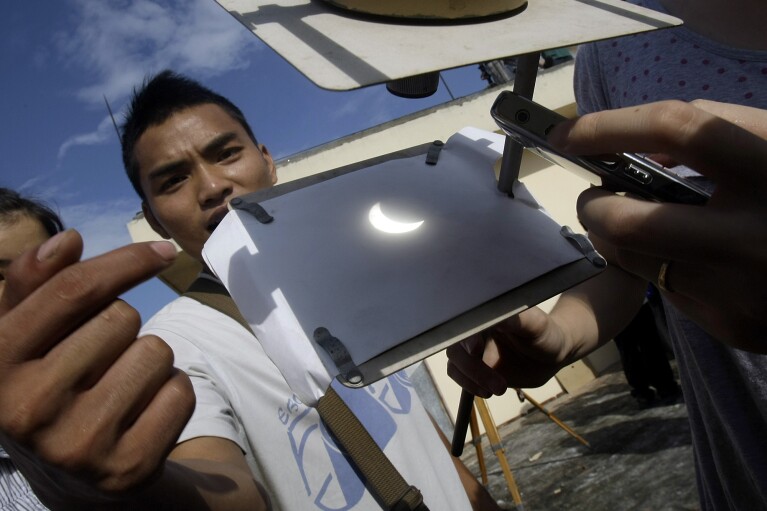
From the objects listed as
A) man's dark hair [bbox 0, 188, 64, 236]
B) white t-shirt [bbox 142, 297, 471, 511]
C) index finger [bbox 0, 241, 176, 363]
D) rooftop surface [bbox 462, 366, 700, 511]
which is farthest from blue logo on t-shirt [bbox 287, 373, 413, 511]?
rooftop surface [bbox 462, 366, 700, 511]

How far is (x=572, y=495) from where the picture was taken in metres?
2.65

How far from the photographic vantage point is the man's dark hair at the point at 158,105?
3.99 ft

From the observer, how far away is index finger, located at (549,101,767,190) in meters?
0.36

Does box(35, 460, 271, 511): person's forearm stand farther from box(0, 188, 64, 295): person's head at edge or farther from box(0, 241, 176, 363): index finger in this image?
box(0, 188, 64, 295): person's head at edge

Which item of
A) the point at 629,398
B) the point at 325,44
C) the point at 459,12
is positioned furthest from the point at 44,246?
the point at 629,398

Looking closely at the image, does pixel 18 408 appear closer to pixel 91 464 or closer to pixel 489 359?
pixel 91 464

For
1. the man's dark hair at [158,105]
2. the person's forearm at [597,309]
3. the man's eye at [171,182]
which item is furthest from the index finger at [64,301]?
the man's dark hair at [158,105]

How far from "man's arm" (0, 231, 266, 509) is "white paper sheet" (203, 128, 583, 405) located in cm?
10

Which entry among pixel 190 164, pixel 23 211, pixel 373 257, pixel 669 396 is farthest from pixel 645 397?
pixel 23 211

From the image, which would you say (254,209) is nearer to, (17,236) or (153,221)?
(153,221)

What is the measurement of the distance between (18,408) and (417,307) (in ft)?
1.06

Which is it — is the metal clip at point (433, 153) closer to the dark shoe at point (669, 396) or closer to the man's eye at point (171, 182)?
the man's eye at point (171, 182)

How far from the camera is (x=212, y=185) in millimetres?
1043

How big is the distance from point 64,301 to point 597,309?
2.52ft
